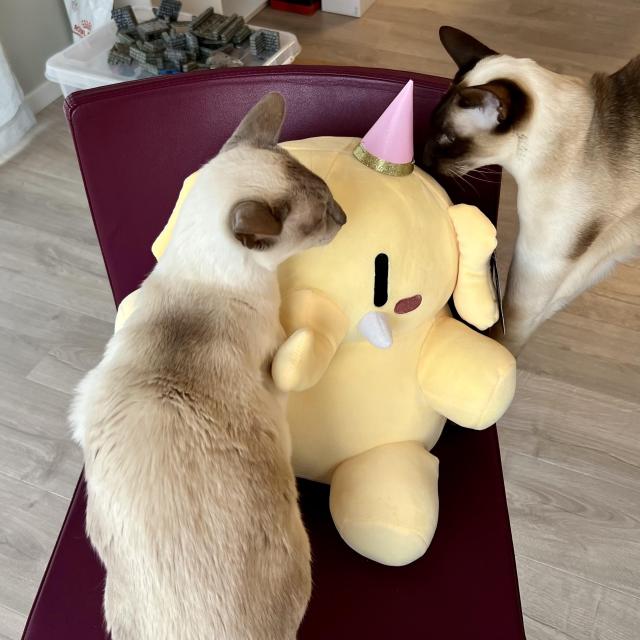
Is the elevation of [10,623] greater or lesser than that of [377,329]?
lesser

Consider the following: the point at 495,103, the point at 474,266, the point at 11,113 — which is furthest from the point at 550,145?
the point at 11,113

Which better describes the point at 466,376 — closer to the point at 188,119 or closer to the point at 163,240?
the point at 163,240

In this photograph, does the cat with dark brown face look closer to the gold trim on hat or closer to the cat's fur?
the gold trim on hat

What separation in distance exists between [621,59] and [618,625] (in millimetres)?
1983

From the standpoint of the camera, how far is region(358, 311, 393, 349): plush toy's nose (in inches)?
29.8

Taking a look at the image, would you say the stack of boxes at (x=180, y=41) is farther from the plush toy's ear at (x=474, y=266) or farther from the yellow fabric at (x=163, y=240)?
the plush toy's ear at (x=474, y=266)

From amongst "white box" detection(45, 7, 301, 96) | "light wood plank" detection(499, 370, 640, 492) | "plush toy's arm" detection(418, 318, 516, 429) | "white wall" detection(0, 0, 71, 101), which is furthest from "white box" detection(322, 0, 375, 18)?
"plush toy's arm" detection(418, 318, 516, 429)

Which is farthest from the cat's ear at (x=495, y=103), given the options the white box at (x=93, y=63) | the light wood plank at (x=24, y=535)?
the light wood plank at (x=24, y=535)

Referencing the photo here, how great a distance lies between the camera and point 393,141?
A: 0.76 meters

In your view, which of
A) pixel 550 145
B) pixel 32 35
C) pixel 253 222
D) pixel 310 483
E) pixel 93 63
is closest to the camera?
pixel 253 222

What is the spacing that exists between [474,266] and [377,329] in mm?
157

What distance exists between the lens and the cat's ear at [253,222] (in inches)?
23.8

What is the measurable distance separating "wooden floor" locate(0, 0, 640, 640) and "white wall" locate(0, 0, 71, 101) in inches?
5.3

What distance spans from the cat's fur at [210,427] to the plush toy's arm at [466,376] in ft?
0.70
